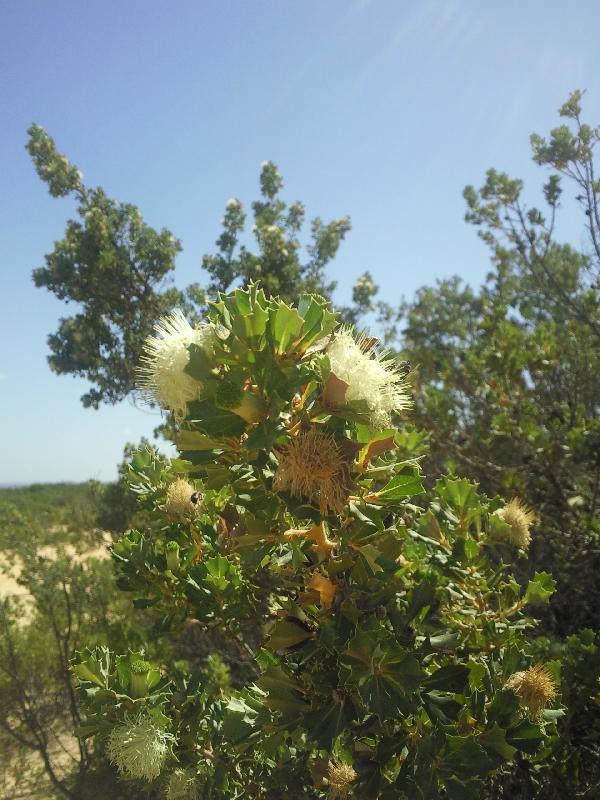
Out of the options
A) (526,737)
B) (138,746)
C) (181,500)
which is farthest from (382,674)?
(181,500)

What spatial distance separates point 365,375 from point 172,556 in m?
1.22

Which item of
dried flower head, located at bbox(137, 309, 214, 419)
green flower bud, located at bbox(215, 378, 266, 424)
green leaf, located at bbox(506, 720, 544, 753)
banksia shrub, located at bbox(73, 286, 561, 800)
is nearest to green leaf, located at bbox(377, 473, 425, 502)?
banksia shrub, located at bbox(73, 286, 561, 800)

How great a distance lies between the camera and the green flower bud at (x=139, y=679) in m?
1.71

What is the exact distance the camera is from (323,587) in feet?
4.98

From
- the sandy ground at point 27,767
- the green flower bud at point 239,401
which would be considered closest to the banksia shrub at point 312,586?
the green flower bud at point 239,401

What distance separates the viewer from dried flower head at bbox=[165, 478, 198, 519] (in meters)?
2.17

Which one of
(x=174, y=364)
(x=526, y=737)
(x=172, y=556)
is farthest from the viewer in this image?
(x=172, y=556)

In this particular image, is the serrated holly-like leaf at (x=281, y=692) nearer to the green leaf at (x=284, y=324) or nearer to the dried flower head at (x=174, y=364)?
the dried flower head at (x=174, y=364)

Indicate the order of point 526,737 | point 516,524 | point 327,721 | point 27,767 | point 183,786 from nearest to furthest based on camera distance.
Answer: point 327,721
point 526,737
point 183,786
point 516,524
point 27,767

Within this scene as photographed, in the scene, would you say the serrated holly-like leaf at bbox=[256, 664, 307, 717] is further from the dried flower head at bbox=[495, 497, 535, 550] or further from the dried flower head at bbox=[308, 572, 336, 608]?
the dried flower head at bbox=[495, 497, 535, 550]

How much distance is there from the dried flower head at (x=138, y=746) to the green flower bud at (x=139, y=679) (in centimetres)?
6

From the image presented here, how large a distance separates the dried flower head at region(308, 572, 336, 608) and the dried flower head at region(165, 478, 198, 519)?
795 mm

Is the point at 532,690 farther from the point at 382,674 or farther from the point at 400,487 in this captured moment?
the point at 400,487

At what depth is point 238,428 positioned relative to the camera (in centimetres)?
128
